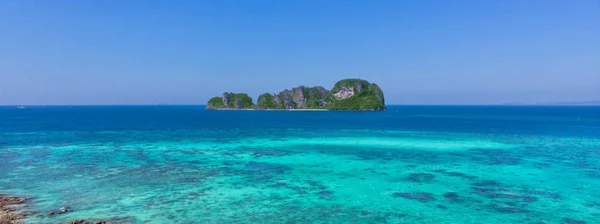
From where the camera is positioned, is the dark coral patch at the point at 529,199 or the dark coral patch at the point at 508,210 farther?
the dark coral patch at the point at 529,199

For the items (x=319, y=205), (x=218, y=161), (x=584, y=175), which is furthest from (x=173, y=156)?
(x=584, y=175)

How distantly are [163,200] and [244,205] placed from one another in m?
4.88

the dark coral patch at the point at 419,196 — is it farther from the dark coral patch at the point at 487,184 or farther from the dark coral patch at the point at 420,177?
the dark coral patch at the point at 487,184

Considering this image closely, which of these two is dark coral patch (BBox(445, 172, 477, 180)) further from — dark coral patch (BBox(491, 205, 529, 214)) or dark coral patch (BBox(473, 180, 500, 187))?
dark coral patch (BBox(491, 205, 529, 214))

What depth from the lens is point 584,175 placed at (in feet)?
86.2

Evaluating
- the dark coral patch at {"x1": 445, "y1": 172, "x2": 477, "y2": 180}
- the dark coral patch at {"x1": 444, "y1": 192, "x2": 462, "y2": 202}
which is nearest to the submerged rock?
the dark coral patch at {"x1": 444, "y1": 192, "x2": 462, "y2": 202}

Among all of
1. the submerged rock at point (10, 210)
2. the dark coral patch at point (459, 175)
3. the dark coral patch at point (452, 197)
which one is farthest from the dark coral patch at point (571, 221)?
the submerged rock at point (10, 210)

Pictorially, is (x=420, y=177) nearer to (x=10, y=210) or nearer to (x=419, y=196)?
(x=419, y=196)

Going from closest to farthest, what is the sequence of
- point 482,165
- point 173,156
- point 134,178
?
point 134,178 < point 482,165 < point 173,156

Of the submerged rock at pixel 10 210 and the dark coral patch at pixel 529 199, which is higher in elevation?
the submerged rock at pixel 10 210

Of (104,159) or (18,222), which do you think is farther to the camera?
(104,159)

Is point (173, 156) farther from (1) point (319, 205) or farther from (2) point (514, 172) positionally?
(2) point (514, 172)

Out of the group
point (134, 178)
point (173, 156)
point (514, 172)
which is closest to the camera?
point (134, 178)

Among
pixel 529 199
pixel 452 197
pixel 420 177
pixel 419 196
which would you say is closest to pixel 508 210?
pixel 452 197
